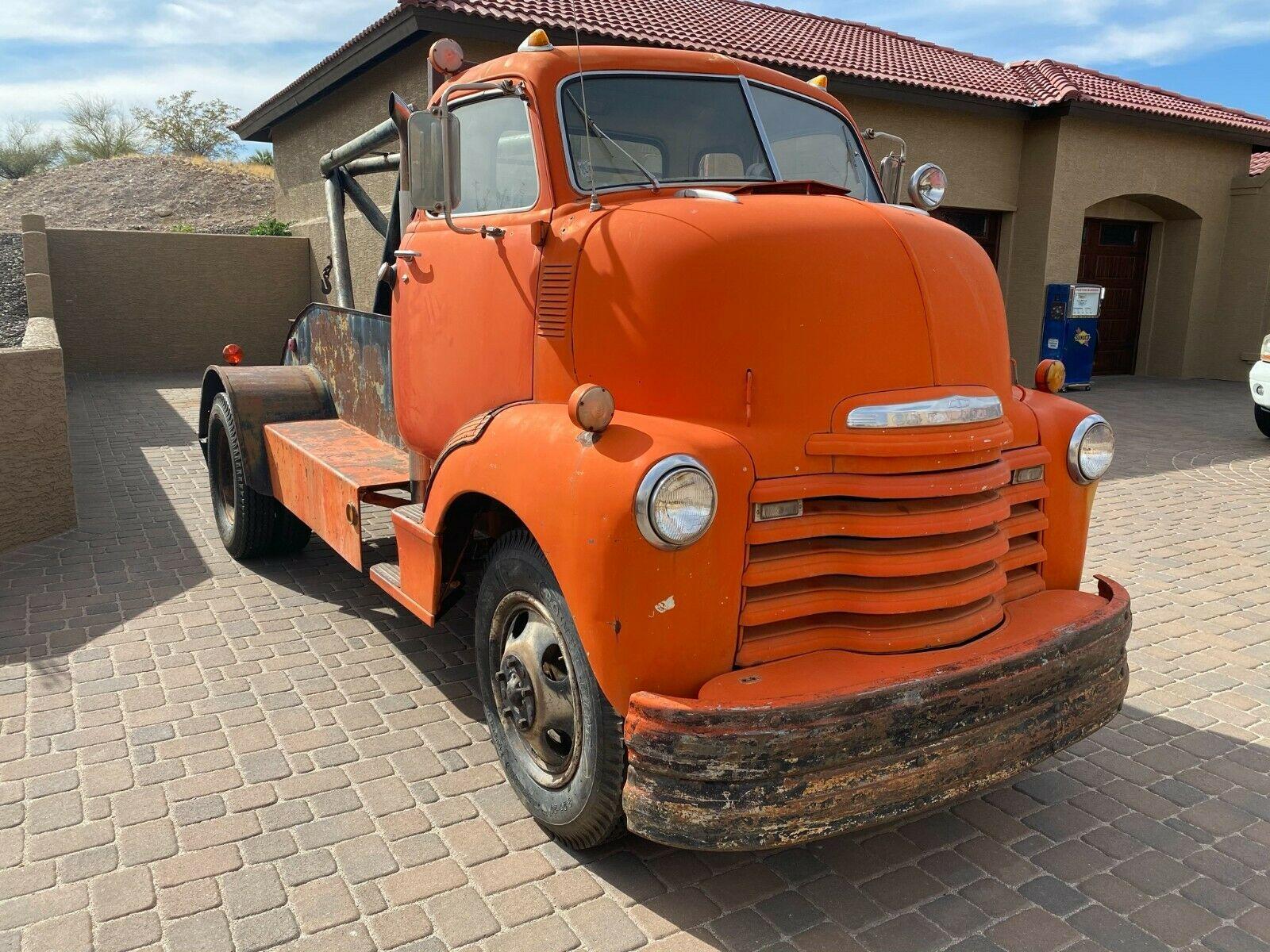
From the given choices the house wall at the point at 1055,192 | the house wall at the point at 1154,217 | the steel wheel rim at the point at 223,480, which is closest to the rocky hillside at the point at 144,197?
the house wall at the point at 1055,192

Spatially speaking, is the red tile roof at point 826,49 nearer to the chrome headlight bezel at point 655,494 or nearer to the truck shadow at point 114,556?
the truck shadow at point 114,556

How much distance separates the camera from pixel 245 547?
5.76 meters

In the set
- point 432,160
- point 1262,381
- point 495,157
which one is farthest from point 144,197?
point 432,160

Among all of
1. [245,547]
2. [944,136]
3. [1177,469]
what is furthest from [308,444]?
[944,136]

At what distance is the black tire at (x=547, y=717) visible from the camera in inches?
104

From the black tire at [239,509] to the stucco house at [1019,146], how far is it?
21.7 ft

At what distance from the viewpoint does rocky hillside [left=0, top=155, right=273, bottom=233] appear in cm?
2517

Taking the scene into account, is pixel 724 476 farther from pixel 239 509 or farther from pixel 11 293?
pixel 11 293

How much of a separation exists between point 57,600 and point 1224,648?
6158 mm

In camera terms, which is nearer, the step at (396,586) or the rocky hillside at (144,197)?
the step at (396,586)

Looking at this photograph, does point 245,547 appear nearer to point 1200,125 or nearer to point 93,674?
point 93,674

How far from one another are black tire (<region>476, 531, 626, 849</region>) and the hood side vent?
28.1 inches

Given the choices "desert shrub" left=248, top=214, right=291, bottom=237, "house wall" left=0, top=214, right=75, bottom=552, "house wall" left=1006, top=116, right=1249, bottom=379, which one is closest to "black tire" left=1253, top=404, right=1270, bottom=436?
"house wall" left=1006, top=116, right=1249, bottom=379

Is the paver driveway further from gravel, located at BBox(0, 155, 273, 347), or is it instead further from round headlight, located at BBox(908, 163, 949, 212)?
gravel, located at BBox(0, 155, 273, 347)
